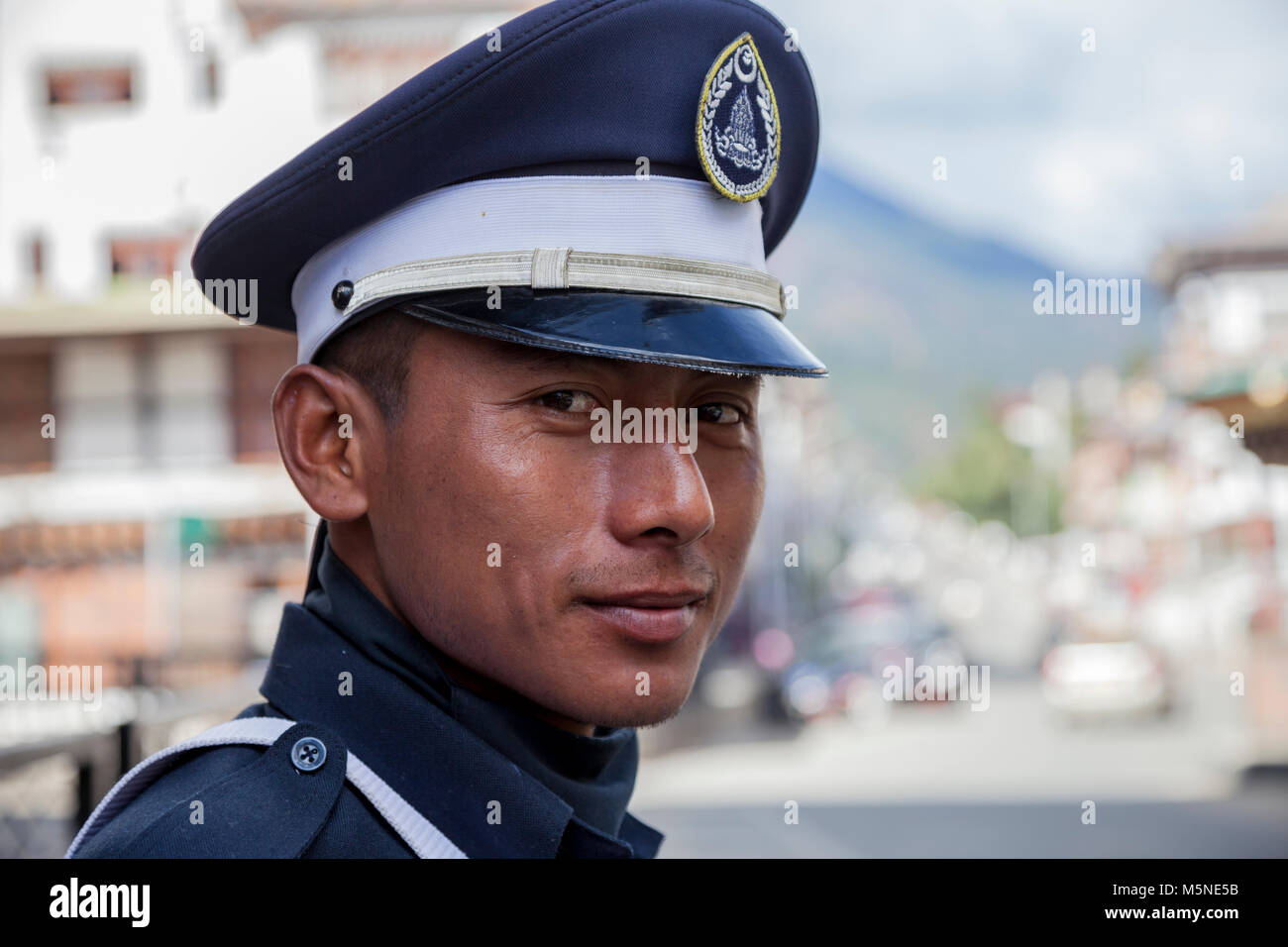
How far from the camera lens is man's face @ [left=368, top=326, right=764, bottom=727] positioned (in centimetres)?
118

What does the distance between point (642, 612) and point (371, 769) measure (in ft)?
1.12

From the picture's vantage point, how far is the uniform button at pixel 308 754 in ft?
4.00

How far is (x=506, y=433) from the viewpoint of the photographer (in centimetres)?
119

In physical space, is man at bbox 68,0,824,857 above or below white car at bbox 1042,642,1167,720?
above

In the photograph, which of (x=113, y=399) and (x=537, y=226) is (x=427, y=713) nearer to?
(x=537, y=226)

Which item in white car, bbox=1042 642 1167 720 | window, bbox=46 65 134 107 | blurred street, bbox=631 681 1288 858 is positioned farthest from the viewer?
white car, bbox=1042 642 1167 720

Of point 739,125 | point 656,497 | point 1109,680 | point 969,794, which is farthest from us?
point 1109,680

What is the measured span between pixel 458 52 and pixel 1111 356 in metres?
81.8

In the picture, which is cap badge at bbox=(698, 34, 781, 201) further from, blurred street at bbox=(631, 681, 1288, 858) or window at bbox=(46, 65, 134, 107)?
window at bbox=(46, 65, 134, 107)

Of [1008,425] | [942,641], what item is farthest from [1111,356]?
[942,641]

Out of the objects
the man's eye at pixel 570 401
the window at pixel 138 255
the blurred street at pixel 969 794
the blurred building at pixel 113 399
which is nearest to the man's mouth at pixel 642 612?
the man's eye at pixel 570 401

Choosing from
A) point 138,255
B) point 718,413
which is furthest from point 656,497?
point 138,255

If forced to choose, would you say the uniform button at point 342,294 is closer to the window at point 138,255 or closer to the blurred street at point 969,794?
the blurred street at point 969,794

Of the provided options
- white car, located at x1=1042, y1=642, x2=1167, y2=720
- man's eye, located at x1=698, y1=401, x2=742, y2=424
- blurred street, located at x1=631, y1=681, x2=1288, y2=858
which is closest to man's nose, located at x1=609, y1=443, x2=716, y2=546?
man's eye, located at x1=698, y1=401, x2=742, y2=424
